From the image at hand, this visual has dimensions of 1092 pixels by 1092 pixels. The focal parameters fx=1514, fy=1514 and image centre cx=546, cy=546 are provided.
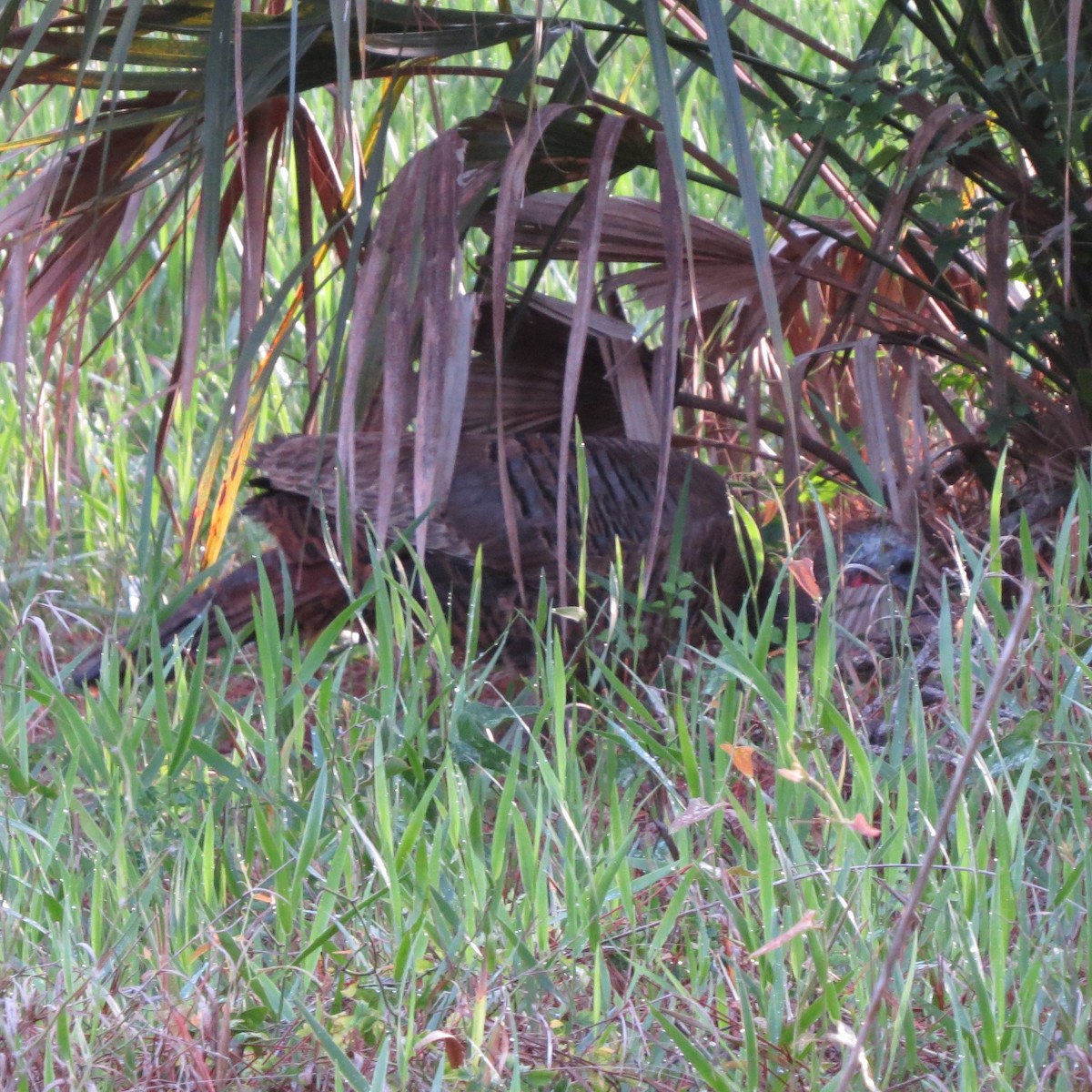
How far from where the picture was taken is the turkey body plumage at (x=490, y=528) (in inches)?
128

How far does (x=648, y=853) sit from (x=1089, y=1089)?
766 mm

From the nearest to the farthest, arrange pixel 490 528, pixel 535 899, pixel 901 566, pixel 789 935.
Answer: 1. pixel 789 935
2. pixel 535 899
3. pixel 490 528
4. pixel 901 566

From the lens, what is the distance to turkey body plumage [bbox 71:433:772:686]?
10.7 ft

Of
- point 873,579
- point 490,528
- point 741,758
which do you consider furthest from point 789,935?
point 873,579

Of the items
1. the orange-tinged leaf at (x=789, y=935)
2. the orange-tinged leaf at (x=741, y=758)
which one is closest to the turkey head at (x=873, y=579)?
the orange-tinged leaf at (x=741, y=758)

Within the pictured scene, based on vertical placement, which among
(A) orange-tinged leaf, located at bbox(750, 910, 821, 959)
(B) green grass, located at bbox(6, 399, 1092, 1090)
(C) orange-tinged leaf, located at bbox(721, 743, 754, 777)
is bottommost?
(B) green grass, located at bbox(6, 399, 1092, 1090)

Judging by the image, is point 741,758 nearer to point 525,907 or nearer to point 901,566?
point 525,907

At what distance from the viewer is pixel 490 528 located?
3.30 metres

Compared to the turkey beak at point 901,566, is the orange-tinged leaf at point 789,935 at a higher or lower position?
higher

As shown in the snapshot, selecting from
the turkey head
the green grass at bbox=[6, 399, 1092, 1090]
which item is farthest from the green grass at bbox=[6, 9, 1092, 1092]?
the turkey head

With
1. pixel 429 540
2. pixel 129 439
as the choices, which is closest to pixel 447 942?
pixel 429 540

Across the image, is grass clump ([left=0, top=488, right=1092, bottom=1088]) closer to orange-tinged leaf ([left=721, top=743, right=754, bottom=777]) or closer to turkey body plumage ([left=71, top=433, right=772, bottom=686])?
orange-tinged leaf ([left=721, top=743, right=754, bottom=777])

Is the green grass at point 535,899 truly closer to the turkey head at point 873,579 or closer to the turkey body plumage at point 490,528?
the turkey body plumage at point 490,528

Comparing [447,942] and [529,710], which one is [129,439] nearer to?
[529,710]
